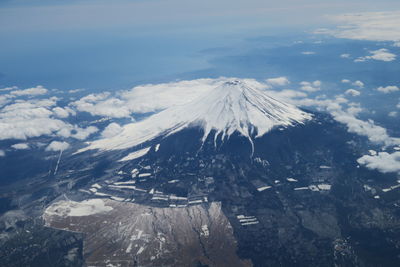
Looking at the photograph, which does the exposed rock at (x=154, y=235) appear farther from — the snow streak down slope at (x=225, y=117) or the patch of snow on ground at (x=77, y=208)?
the snow streak down slope at (x=225, y=117)

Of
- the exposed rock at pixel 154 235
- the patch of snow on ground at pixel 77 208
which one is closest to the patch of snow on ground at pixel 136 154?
the patch of snow on ground at pixel 77 208

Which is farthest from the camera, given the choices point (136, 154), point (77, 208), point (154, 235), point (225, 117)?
point (225, 117)

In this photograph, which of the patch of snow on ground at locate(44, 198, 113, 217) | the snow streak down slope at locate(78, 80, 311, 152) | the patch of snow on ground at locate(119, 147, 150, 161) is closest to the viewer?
the patch of snow on ground at locate(44, 198, 113, 217)

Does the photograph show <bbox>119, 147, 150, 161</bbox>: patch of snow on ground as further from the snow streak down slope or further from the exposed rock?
the exposed rock

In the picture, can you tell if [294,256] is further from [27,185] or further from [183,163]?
[27,185]

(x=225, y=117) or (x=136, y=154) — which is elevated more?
(x=225, y=117)

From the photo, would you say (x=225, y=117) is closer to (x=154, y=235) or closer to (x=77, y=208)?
(x=154, y=235)

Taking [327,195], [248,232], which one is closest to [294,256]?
[248,232]

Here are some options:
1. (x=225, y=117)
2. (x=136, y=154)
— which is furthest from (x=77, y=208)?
(x=225, y=117)

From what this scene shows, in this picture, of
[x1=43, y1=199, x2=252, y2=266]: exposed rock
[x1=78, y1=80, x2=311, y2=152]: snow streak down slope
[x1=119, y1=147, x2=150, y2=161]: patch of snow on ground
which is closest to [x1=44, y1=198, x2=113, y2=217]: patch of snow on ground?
[x1=43, y1=199, x2=252, y2=266]: exposed rock
